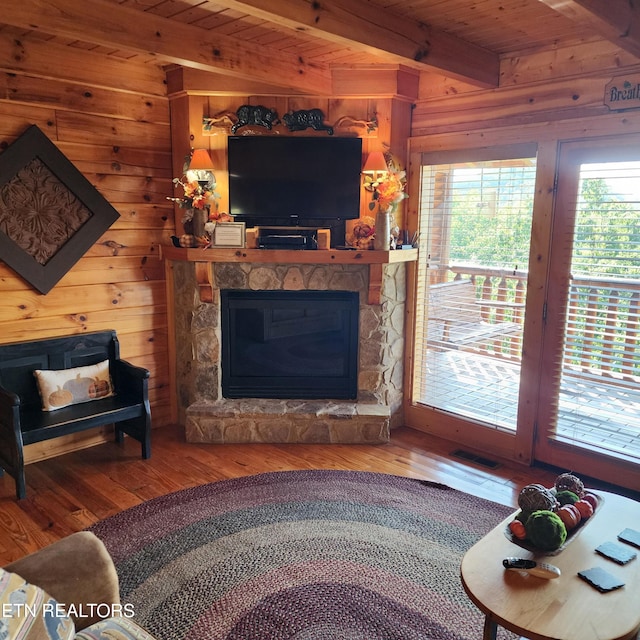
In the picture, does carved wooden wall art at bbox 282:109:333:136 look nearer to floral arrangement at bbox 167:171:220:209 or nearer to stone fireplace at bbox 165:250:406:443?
floral arrangement at bbox 167:171:220:209

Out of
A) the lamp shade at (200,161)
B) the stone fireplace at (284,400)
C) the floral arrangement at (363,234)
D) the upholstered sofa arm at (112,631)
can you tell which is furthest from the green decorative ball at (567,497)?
the lamp shade at (200,161)

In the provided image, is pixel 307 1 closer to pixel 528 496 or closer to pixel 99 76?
pixel 99 76

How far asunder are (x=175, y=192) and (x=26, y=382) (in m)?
1.71

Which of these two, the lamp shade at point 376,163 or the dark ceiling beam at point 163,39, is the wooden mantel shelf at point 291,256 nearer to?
the lamp shade at point 376,163

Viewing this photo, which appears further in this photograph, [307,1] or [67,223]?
[67,223]

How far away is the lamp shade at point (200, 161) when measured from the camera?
386 centimetres

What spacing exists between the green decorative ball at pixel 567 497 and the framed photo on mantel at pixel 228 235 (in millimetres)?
2581

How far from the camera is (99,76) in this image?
3725mm

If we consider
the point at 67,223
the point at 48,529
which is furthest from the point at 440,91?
the point at 48,529

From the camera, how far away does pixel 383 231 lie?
381 centimetres

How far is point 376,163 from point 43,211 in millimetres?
2211

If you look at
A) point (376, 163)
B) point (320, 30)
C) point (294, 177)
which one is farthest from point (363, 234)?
point (320, 30)

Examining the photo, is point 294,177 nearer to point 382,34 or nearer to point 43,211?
point 382,34

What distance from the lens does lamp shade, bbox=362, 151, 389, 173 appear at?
12.6ft
